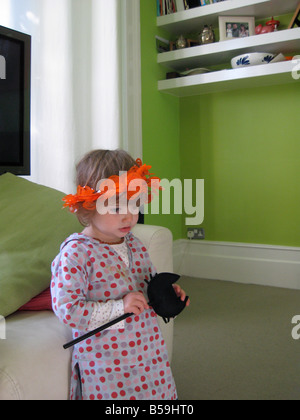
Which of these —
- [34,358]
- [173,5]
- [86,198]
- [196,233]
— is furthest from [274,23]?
[34,358]

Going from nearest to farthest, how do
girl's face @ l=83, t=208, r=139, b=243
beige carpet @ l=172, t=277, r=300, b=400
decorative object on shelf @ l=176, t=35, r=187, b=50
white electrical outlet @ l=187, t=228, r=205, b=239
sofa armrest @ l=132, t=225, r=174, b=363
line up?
girl's face @ l=83, t=208, r=139, b=243 < sofa armrest @ l=132, t=225, r=174, b=363 < beige carpet @ l=172, t=277, r=300, b=400 < decorative object on shelf @ l=176, t=35, r=187, b=50 < white electrical outlet @ l=187, t=228, r=205, b=239

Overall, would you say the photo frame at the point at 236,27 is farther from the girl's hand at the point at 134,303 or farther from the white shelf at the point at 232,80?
the girl's hand at the point at 134,303

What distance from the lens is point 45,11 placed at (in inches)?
77.3

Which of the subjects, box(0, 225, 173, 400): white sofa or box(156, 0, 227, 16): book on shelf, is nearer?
box(0, 225, 173, 400): white sofa

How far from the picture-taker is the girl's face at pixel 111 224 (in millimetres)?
1057

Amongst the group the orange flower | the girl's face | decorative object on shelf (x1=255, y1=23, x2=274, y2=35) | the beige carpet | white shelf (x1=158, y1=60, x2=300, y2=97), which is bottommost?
the beige carpet

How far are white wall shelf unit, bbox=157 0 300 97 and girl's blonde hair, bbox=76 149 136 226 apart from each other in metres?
1.66

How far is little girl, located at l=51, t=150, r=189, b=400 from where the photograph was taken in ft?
3.18

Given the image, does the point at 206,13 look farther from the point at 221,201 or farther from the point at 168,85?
the point at 221,201

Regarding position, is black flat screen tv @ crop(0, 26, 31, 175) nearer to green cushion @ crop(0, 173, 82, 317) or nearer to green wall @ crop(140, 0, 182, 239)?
green cushion @ crop(0, 173, 82, 317)

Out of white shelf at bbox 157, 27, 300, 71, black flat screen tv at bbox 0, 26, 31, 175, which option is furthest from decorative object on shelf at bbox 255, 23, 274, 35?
black flat screen tv at bbox 0, 26, 31, 175

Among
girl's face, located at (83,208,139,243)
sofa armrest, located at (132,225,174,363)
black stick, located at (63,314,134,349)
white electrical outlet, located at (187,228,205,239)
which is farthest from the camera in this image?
white electrical outlet, located at (187,228,205,239)

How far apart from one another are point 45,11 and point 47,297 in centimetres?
142

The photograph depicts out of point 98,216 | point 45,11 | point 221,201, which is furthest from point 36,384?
point 221,201
